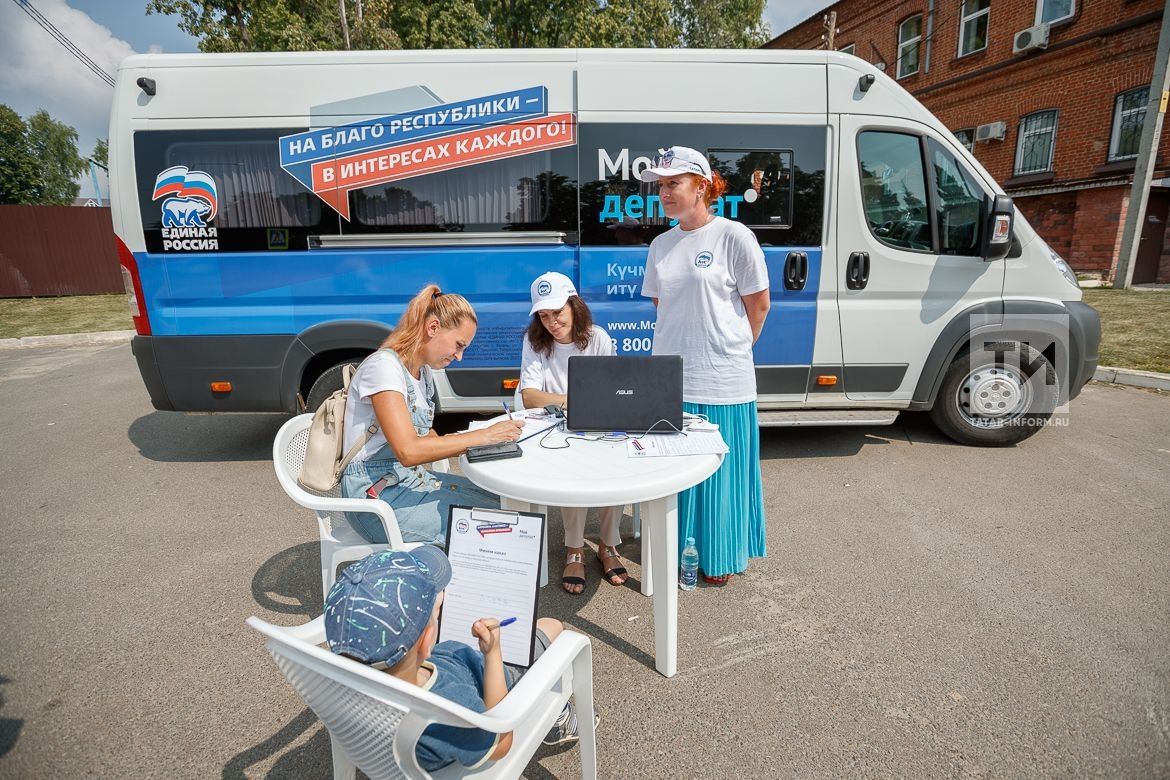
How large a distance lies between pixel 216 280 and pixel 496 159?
2.14 meters

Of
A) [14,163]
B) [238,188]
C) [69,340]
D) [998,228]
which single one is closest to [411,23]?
[69,340]

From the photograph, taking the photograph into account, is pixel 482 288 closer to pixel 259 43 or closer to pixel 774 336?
pixel 774 336

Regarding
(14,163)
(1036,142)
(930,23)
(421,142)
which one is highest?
(14,163)

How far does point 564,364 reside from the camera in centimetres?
308

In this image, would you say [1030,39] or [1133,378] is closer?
[1133,378]

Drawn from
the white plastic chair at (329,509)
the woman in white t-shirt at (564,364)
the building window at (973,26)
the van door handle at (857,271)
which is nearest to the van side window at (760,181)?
the van door handle at (857,271)

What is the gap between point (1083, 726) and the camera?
206 centimetres

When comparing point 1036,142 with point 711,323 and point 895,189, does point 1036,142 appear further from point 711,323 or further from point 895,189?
point 711,323

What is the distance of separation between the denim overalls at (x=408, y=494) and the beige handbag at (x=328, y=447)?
0.06m

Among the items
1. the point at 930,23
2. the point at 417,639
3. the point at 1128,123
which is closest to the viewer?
the point at 417,639

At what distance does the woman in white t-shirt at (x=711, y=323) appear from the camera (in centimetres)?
263

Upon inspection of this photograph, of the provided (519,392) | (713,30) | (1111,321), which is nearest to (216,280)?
(519,392)

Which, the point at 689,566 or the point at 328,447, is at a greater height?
the point at 328,447

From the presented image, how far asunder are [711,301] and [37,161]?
67.5 meters
